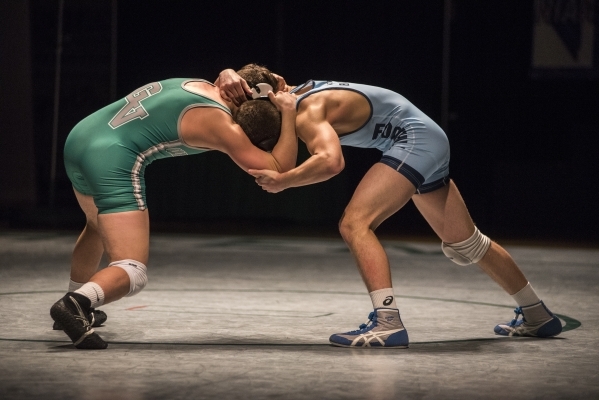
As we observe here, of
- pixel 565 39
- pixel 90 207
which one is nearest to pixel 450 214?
pixel 90 207

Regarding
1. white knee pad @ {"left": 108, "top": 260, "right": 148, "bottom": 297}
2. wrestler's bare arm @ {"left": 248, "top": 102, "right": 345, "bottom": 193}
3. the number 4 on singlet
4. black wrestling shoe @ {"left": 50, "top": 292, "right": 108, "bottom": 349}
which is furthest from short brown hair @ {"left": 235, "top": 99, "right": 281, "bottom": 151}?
black wrestling shoe @ {"left": 50, "top": 292, "right": 108, "bottom": 349}

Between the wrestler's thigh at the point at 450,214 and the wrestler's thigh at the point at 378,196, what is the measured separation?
10.4 inches

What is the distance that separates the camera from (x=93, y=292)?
386 centimetres

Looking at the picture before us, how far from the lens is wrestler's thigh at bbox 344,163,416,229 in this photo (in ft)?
13.8

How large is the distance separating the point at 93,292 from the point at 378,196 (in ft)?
3.85

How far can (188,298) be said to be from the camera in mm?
5629

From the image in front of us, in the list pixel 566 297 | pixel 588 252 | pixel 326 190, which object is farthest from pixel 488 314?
pixel 326 190

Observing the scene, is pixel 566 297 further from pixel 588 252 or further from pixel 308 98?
pixel 588 252

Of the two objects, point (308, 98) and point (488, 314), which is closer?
point (308, 98)

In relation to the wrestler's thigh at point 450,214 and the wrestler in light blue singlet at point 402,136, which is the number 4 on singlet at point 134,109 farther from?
the wrestler's thigh at point 450,214

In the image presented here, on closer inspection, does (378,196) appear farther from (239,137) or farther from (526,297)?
(526,297)

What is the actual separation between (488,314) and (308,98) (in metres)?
1.62

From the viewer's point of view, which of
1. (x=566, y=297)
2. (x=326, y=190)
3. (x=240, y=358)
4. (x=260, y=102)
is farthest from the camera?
(x=326, y=190)

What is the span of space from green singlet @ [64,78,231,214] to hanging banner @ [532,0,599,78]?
735cm
